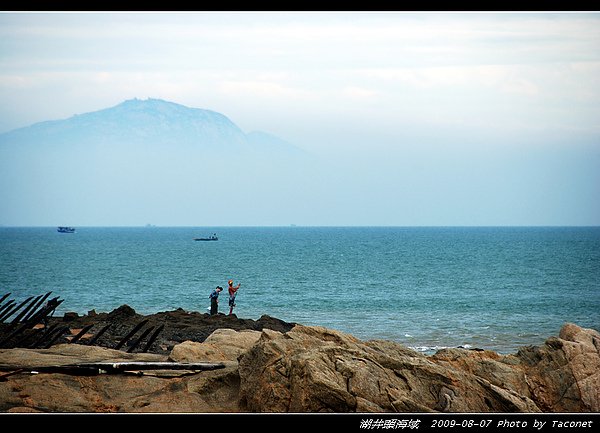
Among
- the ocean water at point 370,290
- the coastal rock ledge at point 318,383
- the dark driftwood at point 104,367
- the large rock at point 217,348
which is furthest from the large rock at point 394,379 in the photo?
the ocean water at point 370,290

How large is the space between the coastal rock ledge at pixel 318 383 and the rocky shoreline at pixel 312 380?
0.02m

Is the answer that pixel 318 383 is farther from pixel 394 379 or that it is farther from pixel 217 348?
pixel 217 348

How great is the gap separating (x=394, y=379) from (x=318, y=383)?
5.93ft

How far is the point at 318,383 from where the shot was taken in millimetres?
13070

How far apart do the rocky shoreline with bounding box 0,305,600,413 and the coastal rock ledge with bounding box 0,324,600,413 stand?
0.8 inches

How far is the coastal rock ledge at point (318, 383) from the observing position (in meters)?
A: 13.3

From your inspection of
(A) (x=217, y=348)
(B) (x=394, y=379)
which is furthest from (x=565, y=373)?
(A) (x=217, y=348)

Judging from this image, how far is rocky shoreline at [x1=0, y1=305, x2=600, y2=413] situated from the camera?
13.4 m

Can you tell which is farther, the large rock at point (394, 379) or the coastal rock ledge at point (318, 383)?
the coastal rock ledge at point (318, 383)

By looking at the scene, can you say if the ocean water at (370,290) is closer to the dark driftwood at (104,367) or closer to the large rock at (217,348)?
the large rock at (217,348)

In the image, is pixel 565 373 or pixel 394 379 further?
pixel 565 373

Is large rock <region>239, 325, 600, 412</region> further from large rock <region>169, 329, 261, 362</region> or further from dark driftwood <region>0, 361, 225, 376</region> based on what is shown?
large rock <region>169, 329, 261, 362</region>
